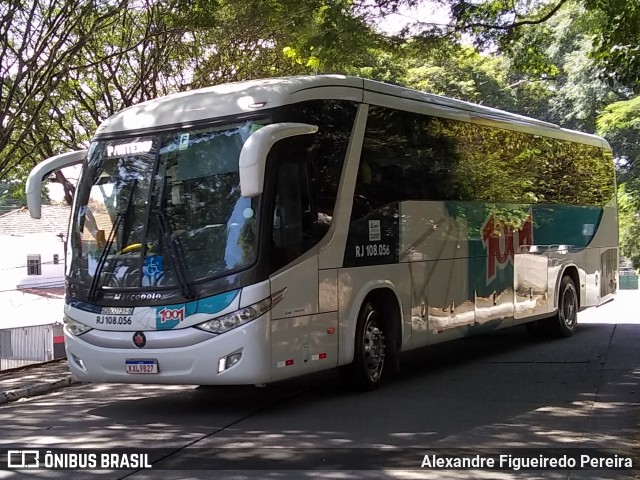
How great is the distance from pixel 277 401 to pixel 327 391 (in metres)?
0.83

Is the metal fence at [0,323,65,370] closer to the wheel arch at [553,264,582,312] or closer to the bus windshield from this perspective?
the bus windshield

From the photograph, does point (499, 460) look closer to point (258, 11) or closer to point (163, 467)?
point (163, 467)

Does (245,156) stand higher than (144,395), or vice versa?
(245,156)

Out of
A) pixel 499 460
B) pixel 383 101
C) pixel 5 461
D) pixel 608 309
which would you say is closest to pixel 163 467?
pixel 5 461

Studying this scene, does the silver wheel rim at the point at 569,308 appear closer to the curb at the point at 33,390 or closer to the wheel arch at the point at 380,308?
the wheel arch at the point at 380,308

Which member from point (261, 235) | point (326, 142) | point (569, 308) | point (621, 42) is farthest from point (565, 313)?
point (261, 235)

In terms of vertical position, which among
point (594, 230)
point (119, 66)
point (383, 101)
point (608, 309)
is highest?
point (119, 66)

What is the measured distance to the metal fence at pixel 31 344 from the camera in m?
13.8

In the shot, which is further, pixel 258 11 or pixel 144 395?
pixel 258 11

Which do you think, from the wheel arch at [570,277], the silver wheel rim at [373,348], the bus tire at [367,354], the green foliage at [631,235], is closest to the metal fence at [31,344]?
the bus tire at [367,354]

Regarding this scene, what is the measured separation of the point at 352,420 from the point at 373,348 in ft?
5.95

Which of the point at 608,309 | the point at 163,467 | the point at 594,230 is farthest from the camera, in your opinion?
the point at 608,309

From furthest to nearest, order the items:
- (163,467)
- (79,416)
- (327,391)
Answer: (327,391) → (79,416) → (163,467)

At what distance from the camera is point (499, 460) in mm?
6660
